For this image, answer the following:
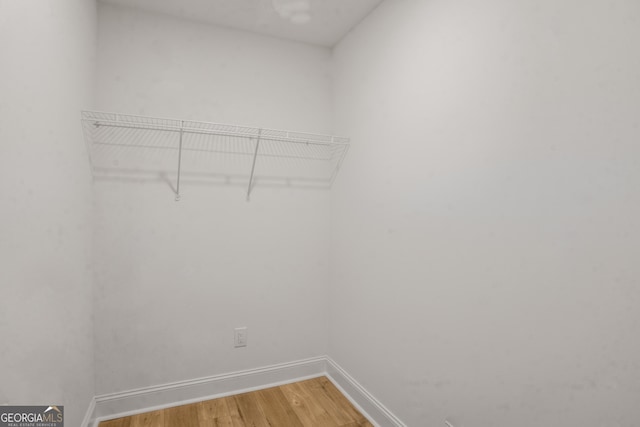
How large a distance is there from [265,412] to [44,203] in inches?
63.3

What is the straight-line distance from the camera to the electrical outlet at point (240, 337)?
2207 mm

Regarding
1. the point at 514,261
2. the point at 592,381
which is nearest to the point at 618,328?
the point at 592,381

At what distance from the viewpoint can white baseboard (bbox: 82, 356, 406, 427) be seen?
1.91m

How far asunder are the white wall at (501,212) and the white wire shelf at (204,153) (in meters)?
0.45

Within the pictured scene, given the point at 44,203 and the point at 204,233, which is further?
the point at 204,233

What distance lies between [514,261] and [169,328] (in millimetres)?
1902

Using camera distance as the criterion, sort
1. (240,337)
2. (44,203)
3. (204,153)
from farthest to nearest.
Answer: (240,337), (204,153), (44,203)

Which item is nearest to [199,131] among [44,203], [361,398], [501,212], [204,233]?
[204,233]

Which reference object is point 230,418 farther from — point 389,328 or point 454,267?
point 454,267

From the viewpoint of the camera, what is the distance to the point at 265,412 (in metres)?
2.00

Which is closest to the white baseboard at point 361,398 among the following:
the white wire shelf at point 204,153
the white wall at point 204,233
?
the white wall at point 204,233

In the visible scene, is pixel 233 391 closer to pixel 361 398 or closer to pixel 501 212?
pixel 361 398

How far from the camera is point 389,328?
1.86 meters

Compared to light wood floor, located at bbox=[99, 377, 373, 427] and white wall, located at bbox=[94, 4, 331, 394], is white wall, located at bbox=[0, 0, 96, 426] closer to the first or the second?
white wall, located at bbox=[94, 4, 331, 394]
